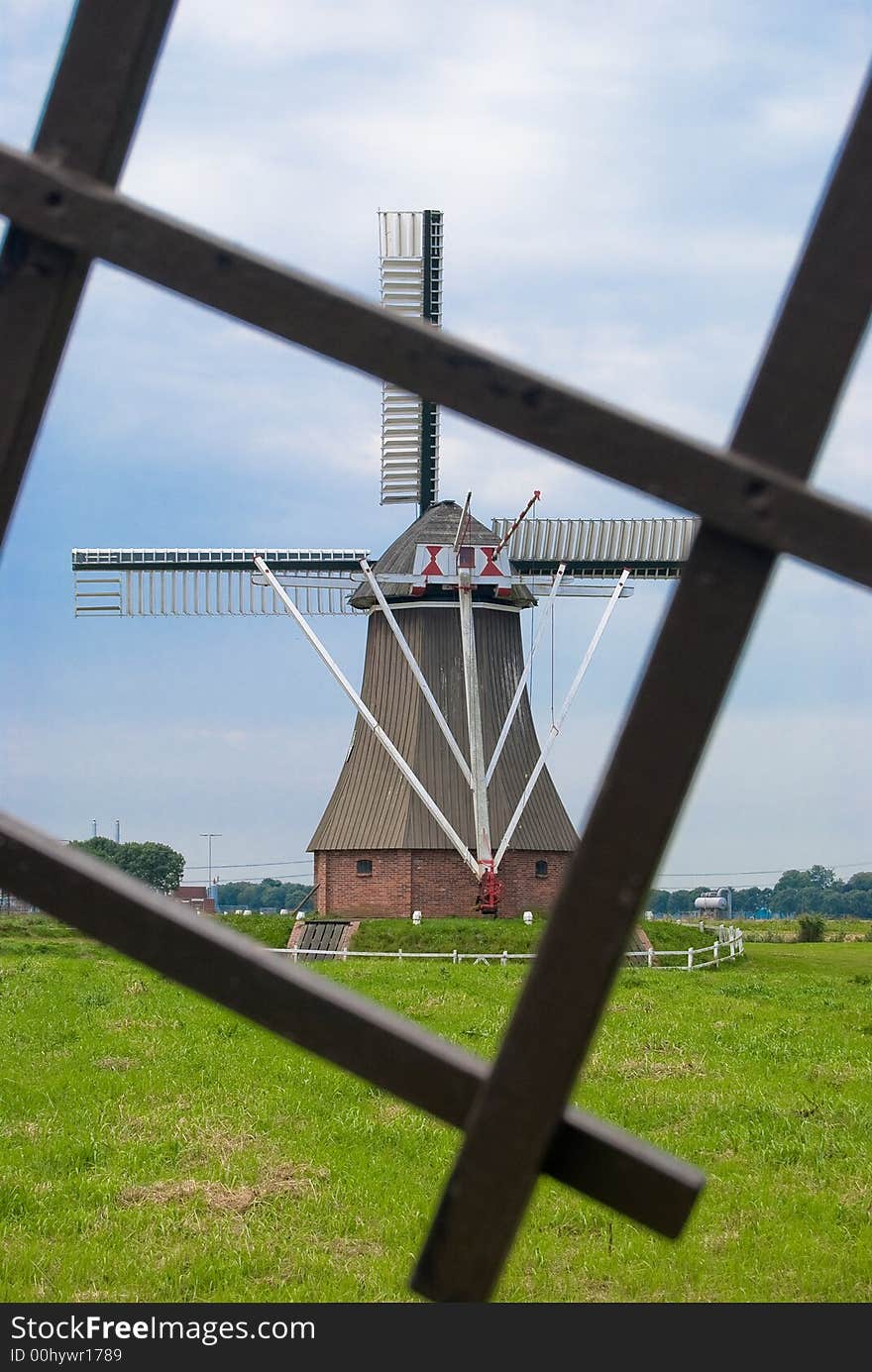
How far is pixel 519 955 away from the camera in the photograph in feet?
77.9

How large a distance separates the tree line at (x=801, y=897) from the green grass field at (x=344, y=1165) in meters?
108

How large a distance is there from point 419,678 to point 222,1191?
21307 mm

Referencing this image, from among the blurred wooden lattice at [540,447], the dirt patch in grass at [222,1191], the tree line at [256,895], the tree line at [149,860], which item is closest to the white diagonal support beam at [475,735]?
the dirt patch in grass at [222,1191]

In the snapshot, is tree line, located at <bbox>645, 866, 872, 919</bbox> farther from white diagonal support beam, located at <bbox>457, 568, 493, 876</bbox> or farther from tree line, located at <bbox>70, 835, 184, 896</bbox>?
white diagonal support beam, located at <bbox>457, 568, 493, 876</bbox>

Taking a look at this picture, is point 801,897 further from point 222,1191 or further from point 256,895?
point 222,1191

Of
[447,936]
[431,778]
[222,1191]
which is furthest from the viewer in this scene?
[431,778]

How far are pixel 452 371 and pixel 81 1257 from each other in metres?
4.69

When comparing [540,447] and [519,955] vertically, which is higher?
[540,447]

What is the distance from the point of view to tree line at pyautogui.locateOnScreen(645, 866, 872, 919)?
118125 millimetres

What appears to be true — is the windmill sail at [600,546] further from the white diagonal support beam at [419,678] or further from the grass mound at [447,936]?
the grass mound at [447,936]

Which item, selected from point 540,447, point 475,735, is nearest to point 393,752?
point 475,735

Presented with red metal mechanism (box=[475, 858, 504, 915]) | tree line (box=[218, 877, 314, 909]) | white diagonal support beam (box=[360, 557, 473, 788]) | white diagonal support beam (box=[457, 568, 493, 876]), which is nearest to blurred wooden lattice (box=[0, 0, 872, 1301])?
white diagonal support beam (box=[457, 568, 493, 876])

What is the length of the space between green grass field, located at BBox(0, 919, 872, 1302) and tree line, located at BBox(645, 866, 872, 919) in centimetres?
10817
